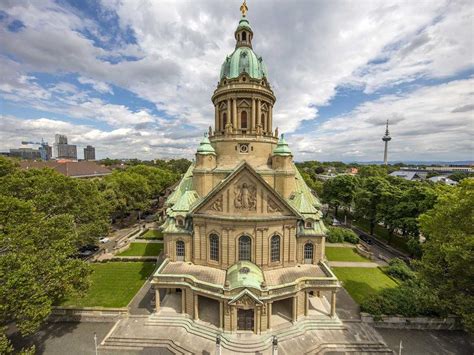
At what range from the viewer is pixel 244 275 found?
70.8 feet

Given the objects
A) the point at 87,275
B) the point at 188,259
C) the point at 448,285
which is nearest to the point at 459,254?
the point at 448,285

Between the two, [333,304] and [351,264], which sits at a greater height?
[333,304]

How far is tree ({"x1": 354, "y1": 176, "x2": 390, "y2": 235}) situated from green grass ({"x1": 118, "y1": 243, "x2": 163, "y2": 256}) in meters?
40.3

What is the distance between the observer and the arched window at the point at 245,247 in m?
24.0

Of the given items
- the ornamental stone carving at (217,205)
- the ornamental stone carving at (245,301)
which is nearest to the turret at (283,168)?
the ornamental stone carving at (217,205)

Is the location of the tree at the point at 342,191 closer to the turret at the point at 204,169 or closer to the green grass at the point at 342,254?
the green grass at the point at 342,254

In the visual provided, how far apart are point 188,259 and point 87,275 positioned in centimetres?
942

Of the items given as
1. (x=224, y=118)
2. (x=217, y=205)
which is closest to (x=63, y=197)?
(x=217, y=205)

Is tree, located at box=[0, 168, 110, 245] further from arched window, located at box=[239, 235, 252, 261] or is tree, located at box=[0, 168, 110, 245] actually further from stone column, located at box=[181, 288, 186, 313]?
arched window, located at box=[239, 235, 252, 261]

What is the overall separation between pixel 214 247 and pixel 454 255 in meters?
20.6

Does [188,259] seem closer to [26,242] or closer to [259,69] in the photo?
[26,242]

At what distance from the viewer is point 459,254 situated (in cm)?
1780

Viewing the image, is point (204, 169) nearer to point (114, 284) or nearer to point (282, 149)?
point (282, 149)

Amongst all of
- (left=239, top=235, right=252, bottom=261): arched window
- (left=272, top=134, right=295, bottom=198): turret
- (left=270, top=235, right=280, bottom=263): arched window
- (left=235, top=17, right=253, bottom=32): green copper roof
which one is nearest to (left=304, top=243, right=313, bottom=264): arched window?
(left=270, top=235, right=280, bottom=263): arched window
